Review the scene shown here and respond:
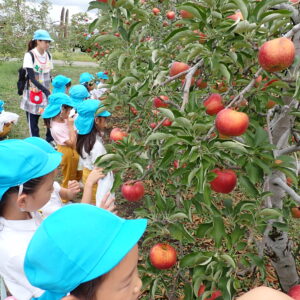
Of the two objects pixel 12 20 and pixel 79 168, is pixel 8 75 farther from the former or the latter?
pixel 79 168

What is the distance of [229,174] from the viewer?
1.45 m

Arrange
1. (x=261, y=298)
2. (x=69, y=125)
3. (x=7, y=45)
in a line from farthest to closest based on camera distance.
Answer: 1. (x=7, y=45)
2. (x=69, y=125)
3. (x=261, y=298)

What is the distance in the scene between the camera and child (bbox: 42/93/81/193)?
3.67 metres

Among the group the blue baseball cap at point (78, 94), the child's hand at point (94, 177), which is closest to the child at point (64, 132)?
the blue baseball cap at point (78, 94)

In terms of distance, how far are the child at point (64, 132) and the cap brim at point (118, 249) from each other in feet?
9.05

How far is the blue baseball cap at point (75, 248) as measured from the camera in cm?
91

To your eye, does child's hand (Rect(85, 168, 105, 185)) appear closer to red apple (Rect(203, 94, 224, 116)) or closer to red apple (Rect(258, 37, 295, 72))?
red apple (Rect(203, 94, 224, 116))

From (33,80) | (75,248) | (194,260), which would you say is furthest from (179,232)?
(33,80)

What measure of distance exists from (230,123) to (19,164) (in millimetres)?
956

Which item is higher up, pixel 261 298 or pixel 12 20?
pixel 261 298

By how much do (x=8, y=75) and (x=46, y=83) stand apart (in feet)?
30.4

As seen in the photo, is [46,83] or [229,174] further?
[46,83]

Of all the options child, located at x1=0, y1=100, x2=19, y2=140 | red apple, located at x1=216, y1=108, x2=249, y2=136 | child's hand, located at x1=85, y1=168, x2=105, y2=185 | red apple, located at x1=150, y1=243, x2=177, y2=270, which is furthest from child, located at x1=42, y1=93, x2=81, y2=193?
red apple, located at x1=216, y1=108, x2=249, y2=136

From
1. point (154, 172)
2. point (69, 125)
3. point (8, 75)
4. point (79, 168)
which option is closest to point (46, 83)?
point (69, 125)
